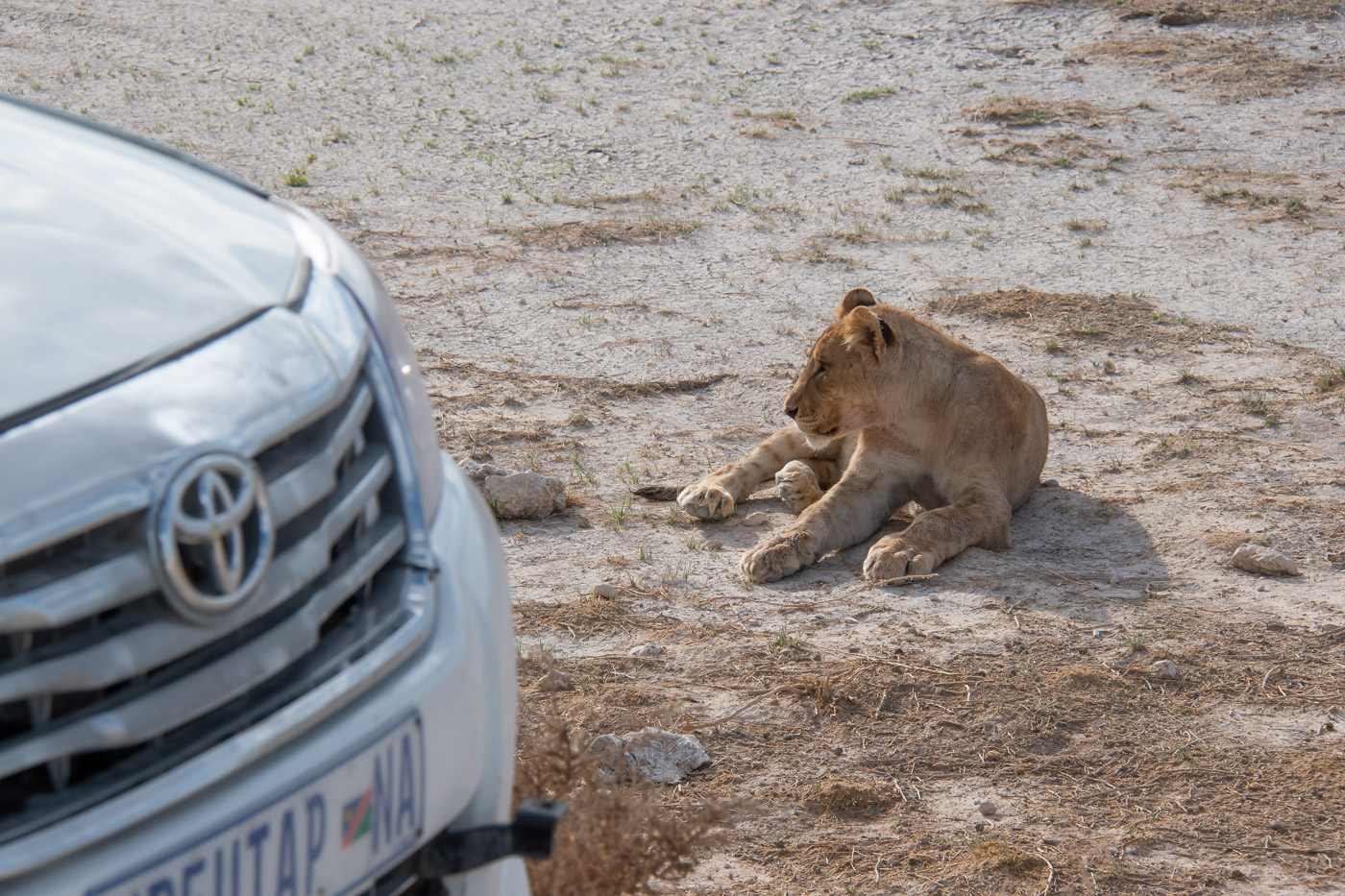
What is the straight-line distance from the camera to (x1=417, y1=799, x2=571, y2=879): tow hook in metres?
1.68

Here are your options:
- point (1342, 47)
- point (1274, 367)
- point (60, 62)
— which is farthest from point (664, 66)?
point (1274, 367)

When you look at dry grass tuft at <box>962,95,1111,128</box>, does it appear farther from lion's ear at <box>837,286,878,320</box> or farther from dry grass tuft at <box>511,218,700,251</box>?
lion's ear at <box>837,286,878,320</box>

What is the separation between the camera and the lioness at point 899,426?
199 inches


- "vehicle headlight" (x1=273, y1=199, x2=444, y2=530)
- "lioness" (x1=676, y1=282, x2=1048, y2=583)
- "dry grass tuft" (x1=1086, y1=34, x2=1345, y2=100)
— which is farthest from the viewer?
"dry grass tuft" (x1=1086, y1=34, x2=1345, y2=100)

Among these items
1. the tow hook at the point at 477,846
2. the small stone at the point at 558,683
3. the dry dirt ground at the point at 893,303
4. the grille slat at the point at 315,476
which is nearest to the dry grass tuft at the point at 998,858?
the dry dirt ground at the point at 893,303

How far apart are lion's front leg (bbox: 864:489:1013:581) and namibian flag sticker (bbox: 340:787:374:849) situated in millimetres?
3170

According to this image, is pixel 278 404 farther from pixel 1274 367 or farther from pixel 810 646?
pixel 1274 367

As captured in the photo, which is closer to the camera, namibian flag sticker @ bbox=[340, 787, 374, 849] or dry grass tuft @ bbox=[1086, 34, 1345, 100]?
namibian flag sticker @ bbox=[340, 787, 374, 849]

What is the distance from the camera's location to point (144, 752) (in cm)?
136

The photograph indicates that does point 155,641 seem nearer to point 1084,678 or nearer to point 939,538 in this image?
point 1084,678

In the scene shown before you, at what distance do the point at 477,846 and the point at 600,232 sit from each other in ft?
23.2

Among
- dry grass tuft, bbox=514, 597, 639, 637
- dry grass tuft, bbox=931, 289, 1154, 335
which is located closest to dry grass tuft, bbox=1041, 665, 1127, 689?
dry grass tuft, bbox=514, 597, 639, 637

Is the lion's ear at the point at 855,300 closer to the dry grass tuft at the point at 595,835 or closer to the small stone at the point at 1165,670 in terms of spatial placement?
the small stone at the point at 1165,670

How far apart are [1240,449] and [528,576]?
2977 mm
